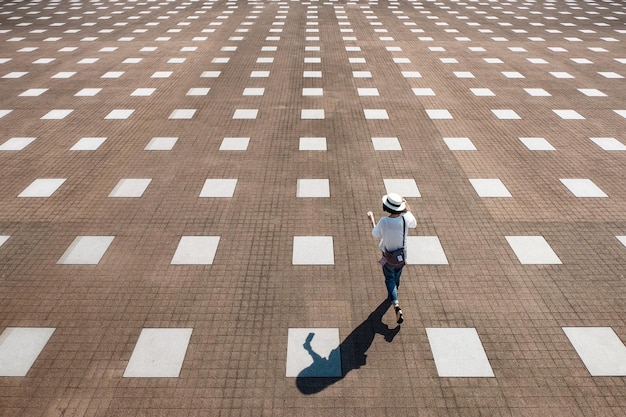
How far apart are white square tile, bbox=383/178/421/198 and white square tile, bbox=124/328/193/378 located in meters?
4.39

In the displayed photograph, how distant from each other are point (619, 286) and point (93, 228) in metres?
8.10

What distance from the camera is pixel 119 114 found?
1036 cm

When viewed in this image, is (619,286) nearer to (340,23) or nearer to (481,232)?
(481,232)

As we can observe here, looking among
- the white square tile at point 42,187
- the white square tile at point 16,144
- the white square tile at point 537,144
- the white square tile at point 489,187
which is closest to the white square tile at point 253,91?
the white square tile at point 16,144

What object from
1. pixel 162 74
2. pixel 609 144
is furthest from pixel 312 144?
pixel 162 74

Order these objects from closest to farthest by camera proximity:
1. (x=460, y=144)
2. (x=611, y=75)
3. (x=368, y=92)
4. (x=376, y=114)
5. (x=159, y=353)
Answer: (x=159, y=353) < (x=460, y=144) < (x=376, y=114) < (x=368, y=92) < (x=611, y=75)

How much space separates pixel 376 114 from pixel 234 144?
12.8 ft

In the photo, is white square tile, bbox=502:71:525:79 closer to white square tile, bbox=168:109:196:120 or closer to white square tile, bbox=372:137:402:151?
white square tile, bbox=372:137:402:151

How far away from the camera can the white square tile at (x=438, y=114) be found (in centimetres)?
1003

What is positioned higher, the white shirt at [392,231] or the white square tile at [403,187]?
the white shirt at [392,231]

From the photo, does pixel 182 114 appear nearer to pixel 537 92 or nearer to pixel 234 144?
pixel 234 144

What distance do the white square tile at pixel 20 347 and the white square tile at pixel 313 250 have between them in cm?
333

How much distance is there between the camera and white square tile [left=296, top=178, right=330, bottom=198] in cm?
726

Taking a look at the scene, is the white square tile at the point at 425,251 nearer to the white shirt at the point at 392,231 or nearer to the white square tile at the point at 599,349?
the white shirt at the point at 392,231
